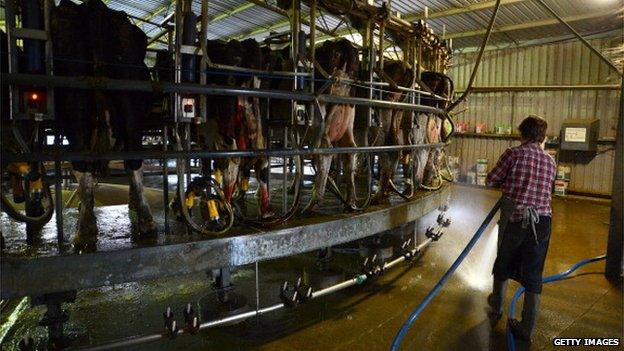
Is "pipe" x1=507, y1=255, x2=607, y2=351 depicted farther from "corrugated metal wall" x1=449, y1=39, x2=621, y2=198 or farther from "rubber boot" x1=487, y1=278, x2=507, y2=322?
"corrugated metal wall" x1=449, y1=39, x2=621, y2=198

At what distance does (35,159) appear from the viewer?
7.72 ft

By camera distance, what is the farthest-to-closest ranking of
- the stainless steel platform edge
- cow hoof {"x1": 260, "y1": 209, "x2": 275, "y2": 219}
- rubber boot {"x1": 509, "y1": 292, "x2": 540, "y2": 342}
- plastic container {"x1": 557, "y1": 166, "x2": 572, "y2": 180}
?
plastic container {"x1": 557, "y1": 166, "x2": 572, "y2": 180} → cow hoof {"x1": 260, "y1": 209, "x2": 275, "y2": 219} → rubber boot {"x1": 509, "y1": 292, "x2": 540, "y2": 342} → the stainless steel platform edge

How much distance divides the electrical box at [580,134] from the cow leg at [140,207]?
11797mm

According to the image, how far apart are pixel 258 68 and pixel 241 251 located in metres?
1.71

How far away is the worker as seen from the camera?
3582mm

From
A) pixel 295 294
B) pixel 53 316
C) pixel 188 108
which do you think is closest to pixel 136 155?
pixel 188 108

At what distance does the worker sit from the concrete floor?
1.22ft

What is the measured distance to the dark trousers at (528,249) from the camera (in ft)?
11.8

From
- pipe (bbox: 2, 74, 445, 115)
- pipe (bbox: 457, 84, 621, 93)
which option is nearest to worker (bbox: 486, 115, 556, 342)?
pipe (bbox: 2, 74, 445, 115)

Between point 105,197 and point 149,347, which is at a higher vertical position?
point 105,197

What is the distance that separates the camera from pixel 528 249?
12.0ft

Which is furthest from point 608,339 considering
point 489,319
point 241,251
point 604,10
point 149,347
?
point 604,10

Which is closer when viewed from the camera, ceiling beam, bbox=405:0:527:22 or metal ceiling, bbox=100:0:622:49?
ceiling beam, bbox=405:0:527:22

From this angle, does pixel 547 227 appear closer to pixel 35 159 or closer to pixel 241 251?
pixel 241 251
